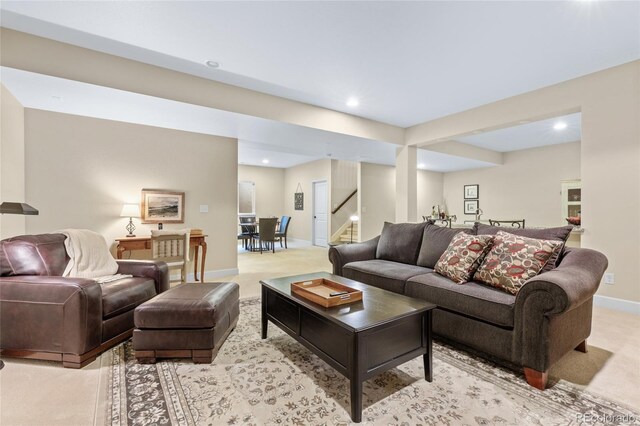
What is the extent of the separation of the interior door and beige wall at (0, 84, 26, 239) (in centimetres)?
611

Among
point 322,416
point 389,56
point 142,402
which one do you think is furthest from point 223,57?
point 322,416

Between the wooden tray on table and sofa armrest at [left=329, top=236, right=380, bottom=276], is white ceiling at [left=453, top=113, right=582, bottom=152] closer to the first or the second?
sofa armrest at [left=329, top=236, right=380, bottom=276]

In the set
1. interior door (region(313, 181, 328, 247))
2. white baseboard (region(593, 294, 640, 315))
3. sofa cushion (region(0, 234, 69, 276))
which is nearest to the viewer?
sofa cushion (region(0, 234, 69, 276))

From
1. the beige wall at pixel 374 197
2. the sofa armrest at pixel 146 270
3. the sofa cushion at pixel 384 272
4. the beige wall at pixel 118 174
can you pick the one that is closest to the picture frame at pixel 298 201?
the beige wall at pixel 374 197

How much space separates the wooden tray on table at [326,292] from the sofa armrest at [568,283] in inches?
40.9

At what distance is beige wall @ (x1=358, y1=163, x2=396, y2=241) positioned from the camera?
7527 millimetres

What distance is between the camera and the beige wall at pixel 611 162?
3.01 m

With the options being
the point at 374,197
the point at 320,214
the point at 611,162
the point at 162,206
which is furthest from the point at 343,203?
the point at 611,162

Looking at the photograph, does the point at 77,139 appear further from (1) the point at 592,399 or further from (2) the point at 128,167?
(1) the point at 592,399

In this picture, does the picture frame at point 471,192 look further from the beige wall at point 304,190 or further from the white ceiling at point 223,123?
the beige wall at point 304,190

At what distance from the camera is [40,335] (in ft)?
6.15

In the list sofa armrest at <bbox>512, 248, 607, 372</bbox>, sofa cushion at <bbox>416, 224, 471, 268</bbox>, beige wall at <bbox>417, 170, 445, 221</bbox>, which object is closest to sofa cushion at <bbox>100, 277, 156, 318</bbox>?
sofa cushion at <bbox>416, 224, 471, 268</bbox>

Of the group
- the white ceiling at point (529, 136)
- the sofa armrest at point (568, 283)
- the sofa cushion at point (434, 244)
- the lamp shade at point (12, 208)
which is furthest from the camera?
the white ceiling at point (529, 136)

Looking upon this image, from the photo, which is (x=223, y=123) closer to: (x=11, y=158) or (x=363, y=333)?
(x=11, y=158)
